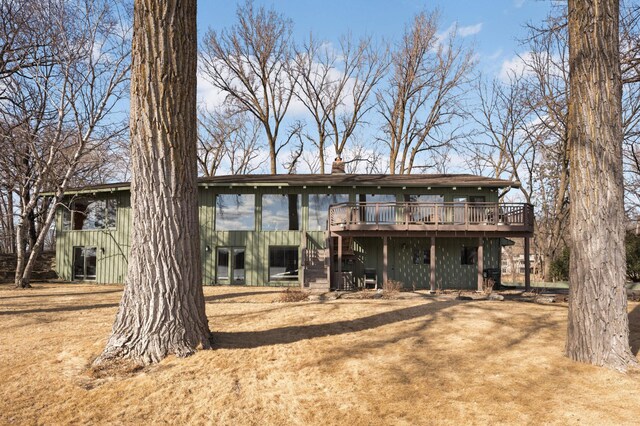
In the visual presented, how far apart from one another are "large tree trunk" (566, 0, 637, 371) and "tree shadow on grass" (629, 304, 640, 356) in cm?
87

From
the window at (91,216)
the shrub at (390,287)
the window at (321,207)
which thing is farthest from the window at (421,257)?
the window at (91,216)

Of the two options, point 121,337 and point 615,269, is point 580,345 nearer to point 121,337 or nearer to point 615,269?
point 615,269

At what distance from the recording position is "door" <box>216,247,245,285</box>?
771 inches

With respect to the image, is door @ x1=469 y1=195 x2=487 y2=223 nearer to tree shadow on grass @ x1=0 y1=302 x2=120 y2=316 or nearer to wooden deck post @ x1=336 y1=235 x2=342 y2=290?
wooden deck post @ x1=336 y1=235 x2=342 y2=290

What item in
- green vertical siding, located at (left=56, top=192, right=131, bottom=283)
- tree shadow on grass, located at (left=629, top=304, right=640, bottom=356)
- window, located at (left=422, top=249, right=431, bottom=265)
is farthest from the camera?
green vertical siding, located at (left=56, top=192, right=131, bottom=283)

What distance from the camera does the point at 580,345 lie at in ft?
19.8

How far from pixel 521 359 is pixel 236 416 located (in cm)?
426

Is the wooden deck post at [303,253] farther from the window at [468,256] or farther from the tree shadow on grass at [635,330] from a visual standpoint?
the tree shadow on grass at [635,330]

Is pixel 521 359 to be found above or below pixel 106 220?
below

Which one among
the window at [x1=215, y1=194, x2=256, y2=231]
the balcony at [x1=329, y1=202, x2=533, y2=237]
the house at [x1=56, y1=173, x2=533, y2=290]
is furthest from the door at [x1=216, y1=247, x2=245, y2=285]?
the balcony at [x1=329, y1=202, x2=533, y2=237]

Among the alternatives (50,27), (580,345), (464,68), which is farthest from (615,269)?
(464,68)

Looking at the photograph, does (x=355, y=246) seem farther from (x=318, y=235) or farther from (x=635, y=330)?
(x=635, y=330)

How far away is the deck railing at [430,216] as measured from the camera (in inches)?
663

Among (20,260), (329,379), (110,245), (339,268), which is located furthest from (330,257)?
(20,260)
